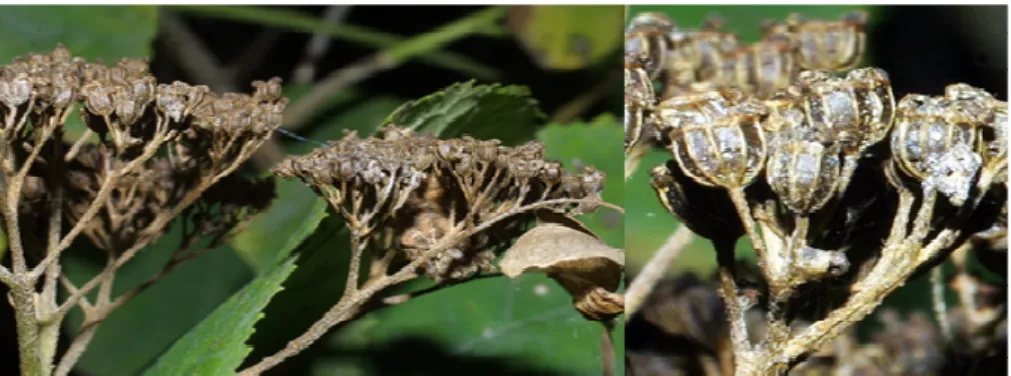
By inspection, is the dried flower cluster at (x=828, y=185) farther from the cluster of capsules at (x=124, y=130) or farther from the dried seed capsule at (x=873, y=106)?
the cluster of capsules at (x=124, y=130)

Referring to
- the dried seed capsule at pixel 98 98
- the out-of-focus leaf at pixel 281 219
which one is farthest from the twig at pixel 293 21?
the dried seed capsule at pixel 98 98

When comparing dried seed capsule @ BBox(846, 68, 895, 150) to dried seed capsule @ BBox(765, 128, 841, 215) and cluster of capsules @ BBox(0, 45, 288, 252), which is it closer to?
dried seed capsule @ BBox(765, 128, 841, 215)

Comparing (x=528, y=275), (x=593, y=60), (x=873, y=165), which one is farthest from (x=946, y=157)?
(x=593, y=60)

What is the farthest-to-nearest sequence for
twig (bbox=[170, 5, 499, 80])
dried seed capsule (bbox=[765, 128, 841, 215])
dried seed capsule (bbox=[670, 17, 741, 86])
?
twig (bbox=[170, 5, 499, 80])
dried seed capsule (bbox=[670, 17, 741, 86])
dried seed capsule (bbox=[765, 128, 841, 215])

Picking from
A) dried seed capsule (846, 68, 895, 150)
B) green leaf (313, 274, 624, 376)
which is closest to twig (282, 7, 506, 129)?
green leaf (313, 274, 624, 376)

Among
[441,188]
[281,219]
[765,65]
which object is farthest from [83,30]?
[765,65]

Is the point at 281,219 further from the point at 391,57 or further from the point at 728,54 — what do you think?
the point at 728,54

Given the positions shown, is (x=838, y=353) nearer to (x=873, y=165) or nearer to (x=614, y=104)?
(x=873, y=165)
